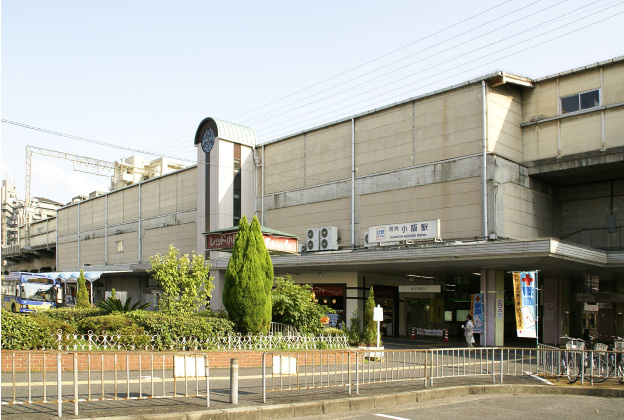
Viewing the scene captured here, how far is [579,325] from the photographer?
31297 mm

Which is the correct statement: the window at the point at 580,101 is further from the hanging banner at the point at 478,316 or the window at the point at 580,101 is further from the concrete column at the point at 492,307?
the hanging banner at the point at 478,316

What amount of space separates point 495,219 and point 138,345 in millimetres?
17085

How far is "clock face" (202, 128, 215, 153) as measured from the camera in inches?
1580

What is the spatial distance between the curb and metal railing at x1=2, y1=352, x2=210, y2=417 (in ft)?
2.45

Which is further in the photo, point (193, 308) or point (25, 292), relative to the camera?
point (25, 292)

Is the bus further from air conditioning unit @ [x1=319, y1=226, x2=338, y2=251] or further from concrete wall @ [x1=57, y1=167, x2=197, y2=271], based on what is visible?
air conditioning unit @ [x1=319, y1=226, x2=338, y2=251]

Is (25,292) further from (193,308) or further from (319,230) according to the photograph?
(193,308)

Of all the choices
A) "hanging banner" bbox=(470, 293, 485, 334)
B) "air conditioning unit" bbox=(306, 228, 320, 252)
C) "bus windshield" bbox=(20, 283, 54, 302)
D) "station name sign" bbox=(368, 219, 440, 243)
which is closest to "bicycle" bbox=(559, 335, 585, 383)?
"hanging banner" bbox=(470, 293, 485, 334)

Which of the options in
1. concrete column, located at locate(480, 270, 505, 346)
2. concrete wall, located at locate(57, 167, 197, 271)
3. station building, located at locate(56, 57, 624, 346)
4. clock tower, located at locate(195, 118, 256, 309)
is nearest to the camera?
concrete column, located at locate(480, 270, 505, 346)

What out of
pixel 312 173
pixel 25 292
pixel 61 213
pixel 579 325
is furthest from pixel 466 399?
pixel 61 213

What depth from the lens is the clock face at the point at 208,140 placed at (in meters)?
40.1

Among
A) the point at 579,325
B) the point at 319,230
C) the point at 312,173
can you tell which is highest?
the point at 312,173

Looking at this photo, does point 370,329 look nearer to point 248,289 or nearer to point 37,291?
point 248,289

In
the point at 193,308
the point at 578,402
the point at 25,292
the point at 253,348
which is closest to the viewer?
the point at 578,402
